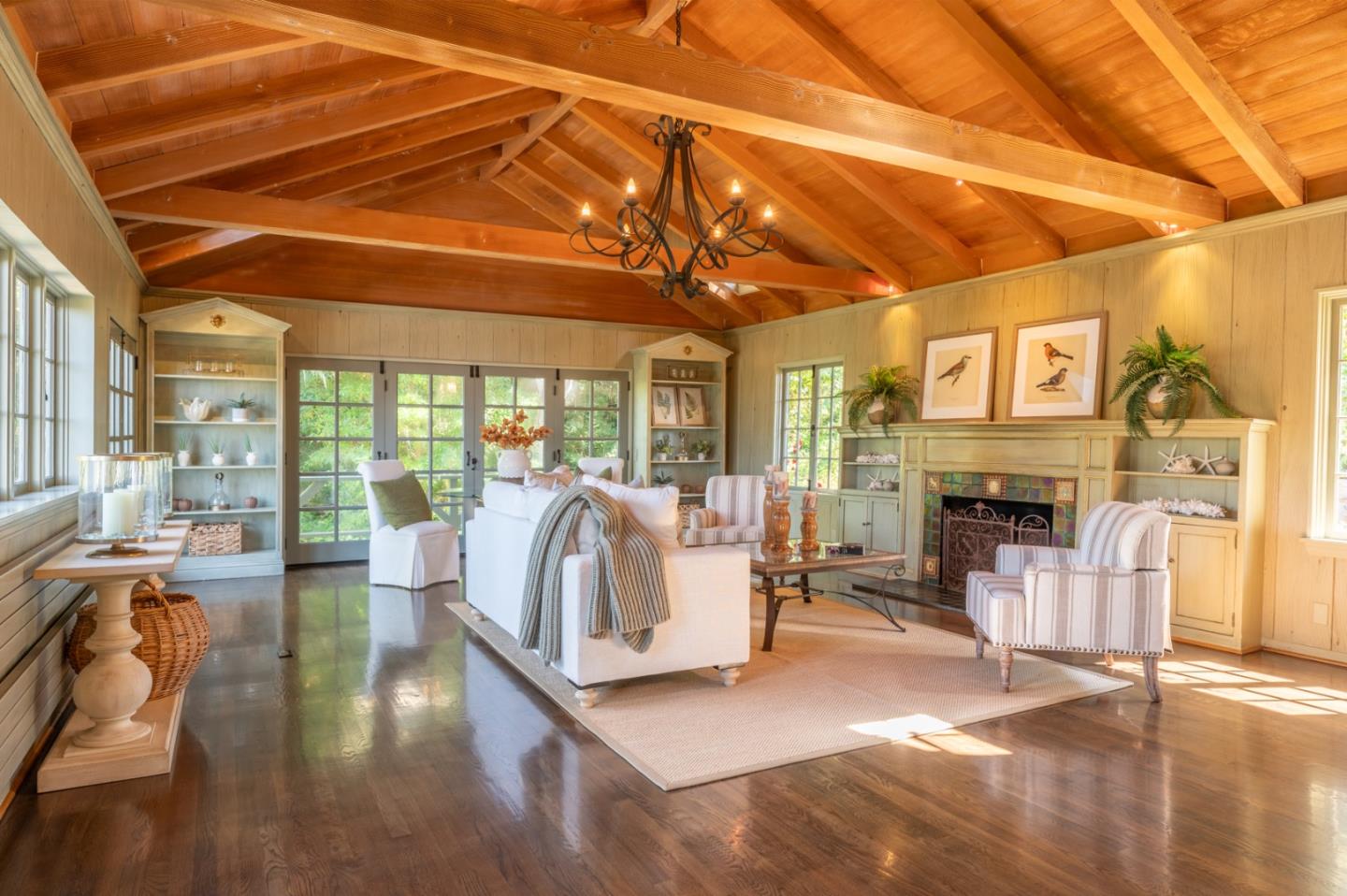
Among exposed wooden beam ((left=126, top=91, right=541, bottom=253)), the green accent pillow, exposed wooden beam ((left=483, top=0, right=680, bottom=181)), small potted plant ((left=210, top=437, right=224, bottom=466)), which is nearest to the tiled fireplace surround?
exposed wooden beam ((left=483, top=0, right=680, bottom=181))

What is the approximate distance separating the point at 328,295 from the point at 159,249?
144 centimetres

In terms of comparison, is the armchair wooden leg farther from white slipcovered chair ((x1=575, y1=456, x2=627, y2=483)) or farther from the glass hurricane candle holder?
white slipcovered chair ((x1=575, y1=456, x2=627, y2=483))

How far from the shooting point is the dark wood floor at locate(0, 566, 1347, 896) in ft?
7.41

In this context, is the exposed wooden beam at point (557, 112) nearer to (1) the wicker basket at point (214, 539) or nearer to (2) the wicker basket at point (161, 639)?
(2) the wicker basket at point (161, 639)

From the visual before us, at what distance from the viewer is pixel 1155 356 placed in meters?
5.00

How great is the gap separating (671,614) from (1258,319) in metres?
3.90

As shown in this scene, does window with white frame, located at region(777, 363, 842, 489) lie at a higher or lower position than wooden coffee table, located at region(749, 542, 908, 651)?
higher

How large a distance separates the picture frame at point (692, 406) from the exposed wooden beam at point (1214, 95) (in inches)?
221

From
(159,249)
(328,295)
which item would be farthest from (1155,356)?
(159,249)

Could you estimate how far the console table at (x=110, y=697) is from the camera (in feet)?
9.04

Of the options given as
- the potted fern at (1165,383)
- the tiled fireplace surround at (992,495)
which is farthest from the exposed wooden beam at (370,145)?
the potted fern at (1165,383)

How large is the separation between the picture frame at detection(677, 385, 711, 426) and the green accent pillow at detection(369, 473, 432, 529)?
3.36 m

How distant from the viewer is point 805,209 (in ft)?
21.6

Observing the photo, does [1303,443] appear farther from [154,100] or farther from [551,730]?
[154,100]
